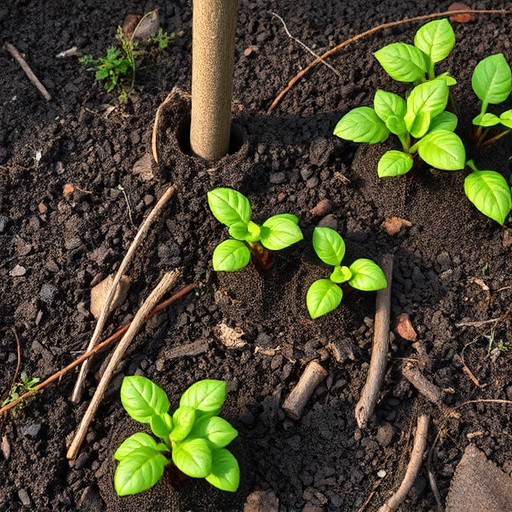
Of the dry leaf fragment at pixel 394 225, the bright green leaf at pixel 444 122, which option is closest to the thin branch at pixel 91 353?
the dry leaf fragment at pixel 394 225

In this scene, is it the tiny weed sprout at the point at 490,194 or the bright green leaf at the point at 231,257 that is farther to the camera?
the tiny weed sprout at the point at 490,194

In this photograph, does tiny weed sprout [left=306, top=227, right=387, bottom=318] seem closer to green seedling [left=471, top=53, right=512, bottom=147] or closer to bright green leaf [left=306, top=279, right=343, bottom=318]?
bright green leaf [left=306, top=279, right=343, bottom=318]

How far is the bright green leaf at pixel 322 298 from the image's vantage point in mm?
2404

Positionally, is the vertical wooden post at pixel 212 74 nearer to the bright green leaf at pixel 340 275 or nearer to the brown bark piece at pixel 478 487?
the bright green leaf at pixel 340 275

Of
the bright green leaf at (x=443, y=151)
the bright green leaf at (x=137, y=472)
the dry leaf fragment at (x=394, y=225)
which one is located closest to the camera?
the bright green leaf at (x=137, y=472)

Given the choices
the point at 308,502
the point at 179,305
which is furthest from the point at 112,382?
the point at 308,502

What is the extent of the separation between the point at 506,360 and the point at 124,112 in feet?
6.37

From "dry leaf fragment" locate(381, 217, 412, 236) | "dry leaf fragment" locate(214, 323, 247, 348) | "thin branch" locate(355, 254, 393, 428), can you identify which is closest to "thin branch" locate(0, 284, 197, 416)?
"dry leaf fragment" locate(214, 323, 247, 348)

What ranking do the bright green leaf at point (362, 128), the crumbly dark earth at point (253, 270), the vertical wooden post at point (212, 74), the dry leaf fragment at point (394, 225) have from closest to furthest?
1. the vertical wooden post at point (212, 74)
2. the crumbly dark earth at point (253, 270)
3. the bright green leaf at point (362, 128)
4. the dry leaf fragment at point (394, 225)

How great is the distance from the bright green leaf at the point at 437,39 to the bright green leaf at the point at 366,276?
0.98m

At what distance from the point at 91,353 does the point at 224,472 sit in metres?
0.72

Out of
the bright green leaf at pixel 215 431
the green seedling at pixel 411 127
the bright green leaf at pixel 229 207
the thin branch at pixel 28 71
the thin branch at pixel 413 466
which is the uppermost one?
the thin branch at pixel 28 71

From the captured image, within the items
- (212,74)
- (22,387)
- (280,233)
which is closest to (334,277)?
(280,233)

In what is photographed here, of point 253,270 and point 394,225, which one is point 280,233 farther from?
point 394,225
